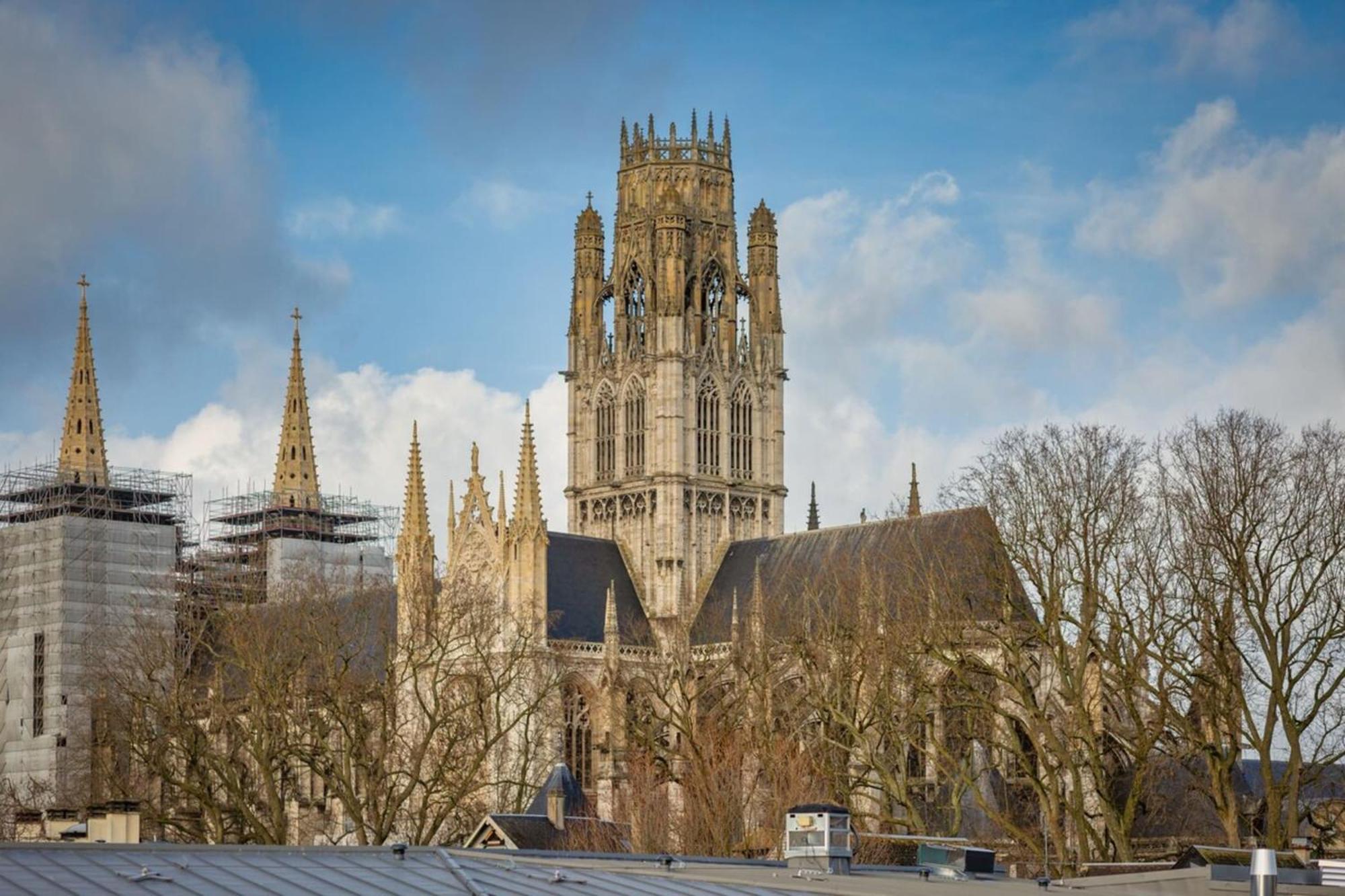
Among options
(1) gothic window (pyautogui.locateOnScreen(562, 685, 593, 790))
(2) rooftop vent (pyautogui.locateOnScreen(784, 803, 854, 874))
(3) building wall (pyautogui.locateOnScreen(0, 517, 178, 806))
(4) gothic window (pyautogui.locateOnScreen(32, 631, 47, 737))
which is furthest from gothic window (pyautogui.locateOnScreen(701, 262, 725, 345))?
(2) rooftop vent (pyautogui.locateOnScreen(784, 803, 854, 874))

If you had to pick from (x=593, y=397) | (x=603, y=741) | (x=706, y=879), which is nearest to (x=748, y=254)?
(x=593, y=397)

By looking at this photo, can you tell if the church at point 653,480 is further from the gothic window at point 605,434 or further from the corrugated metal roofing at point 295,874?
the corrugated metal roofing at point 295,874

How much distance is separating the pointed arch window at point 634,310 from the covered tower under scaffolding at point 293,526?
25131mm

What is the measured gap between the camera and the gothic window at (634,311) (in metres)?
101

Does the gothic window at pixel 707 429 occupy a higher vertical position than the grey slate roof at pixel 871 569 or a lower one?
higher

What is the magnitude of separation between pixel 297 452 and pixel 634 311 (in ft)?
121

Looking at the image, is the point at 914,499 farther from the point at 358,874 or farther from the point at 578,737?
the point at 358,874

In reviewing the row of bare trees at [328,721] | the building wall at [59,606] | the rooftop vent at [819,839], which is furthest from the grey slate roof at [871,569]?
the building wall at [59,606]

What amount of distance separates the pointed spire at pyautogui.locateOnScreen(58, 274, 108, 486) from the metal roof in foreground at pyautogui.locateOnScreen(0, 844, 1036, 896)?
81.8 m

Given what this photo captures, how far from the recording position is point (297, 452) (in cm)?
13350

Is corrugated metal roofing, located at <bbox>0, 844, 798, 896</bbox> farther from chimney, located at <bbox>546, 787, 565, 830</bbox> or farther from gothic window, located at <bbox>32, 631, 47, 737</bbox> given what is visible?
gothic window, located at <bbox>32, 631, 47, 737</bbox>

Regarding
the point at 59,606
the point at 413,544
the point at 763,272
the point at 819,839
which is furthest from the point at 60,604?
the point at 819,839

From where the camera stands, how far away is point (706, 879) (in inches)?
1419

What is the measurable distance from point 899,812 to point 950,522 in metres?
13.0
